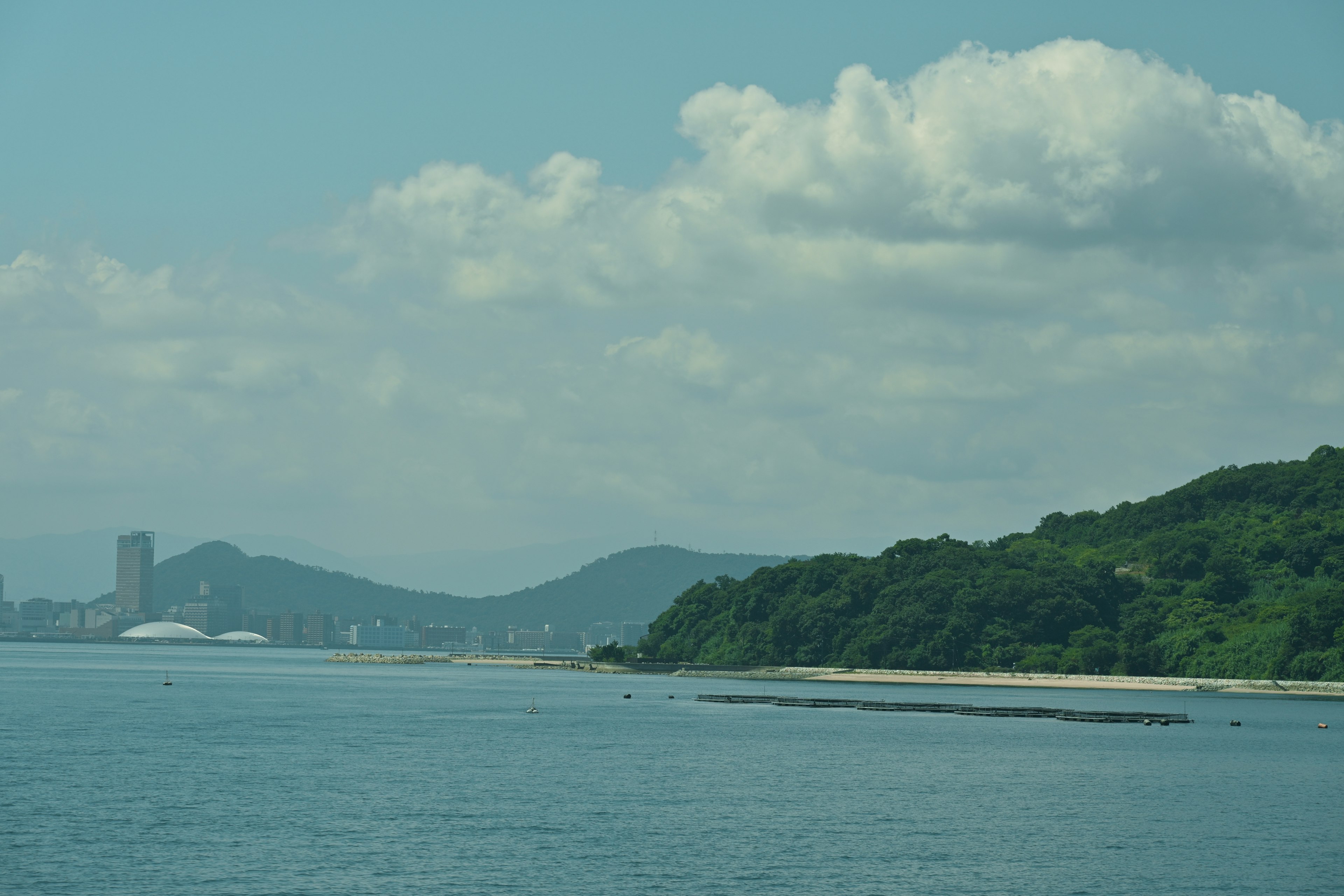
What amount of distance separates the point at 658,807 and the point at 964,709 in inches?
3593

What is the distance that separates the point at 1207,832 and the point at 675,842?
2949 cm

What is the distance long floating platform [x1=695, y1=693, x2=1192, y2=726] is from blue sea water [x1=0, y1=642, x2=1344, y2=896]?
651cm

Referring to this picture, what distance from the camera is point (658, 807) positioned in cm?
7906

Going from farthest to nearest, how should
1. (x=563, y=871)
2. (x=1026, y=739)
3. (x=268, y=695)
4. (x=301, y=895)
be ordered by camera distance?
(x=268, y=695) < (x=1026, y=739) < (x=563, y=871) < (x=301, y=895)

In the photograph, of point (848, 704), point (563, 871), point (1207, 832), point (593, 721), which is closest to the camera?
point (563, 871)

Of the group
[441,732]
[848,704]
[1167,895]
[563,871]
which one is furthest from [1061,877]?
[848,704]

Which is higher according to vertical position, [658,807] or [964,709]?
[658,807]

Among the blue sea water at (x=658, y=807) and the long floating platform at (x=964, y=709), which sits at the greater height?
the blue sea water at (x=658, y=807)

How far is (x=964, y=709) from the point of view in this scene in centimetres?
16200

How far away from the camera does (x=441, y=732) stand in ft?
415

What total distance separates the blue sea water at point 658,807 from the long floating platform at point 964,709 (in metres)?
6.51

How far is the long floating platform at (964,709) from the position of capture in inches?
5778

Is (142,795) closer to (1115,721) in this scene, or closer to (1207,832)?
(1207,832)

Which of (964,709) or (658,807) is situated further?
(964,709)
